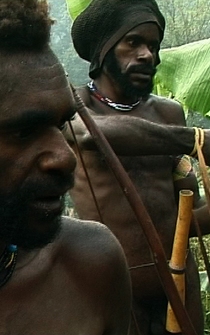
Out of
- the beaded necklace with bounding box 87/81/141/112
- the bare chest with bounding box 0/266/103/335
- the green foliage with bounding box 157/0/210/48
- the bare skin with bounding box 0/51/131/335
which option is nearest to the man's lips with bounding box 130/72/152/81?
the beaded necklace with bounding box 87/81/141/112

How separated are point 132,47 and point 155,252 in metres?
1.56

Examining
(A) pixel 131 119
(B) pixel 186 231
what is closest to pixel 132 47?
(A) pixel 131 119

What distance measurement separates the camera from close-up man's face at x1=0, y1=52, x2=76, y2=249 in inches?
52.6

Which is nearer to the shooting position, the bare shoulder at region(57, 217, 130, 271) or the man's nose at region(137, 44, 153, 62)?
the bare shoulder at region(57, 217, 130, 271)

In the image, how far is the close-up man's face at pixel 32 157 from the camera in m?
1.34

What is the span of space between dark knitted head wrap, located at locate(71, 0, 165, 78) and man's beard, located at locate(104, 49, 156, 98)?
3 centimetres

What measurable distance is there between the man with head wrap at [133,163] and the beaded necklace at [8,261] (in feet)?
3.92

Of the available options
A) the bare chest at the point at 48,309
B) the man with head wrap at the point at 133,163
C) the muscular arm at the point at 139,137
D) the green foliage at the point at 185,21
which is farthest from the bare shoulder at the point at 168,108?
the green foliage at the point at 185,21

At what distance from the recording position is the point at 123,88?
9.11 feet

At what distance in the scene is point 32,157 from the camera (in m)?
1.34

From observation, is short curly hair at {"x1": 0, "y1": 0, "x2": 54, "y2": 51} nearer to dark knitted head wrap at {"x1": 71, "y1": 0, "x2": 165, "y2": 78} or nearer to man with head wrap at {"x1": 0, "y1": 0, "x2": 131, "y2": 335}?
man with head wrap at {"x1": 0, "y1": 0, "x2": 131, "y2": 335}

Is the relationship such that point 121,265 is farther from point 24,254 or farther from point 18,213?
point 18,213

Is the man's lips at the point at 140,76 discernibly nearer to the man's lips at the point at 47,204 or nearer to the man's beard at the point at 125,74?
the man's beard at the point at 125,74

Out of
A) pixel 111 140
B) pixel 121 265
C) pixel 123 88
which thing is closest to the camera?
pixel 121 265
